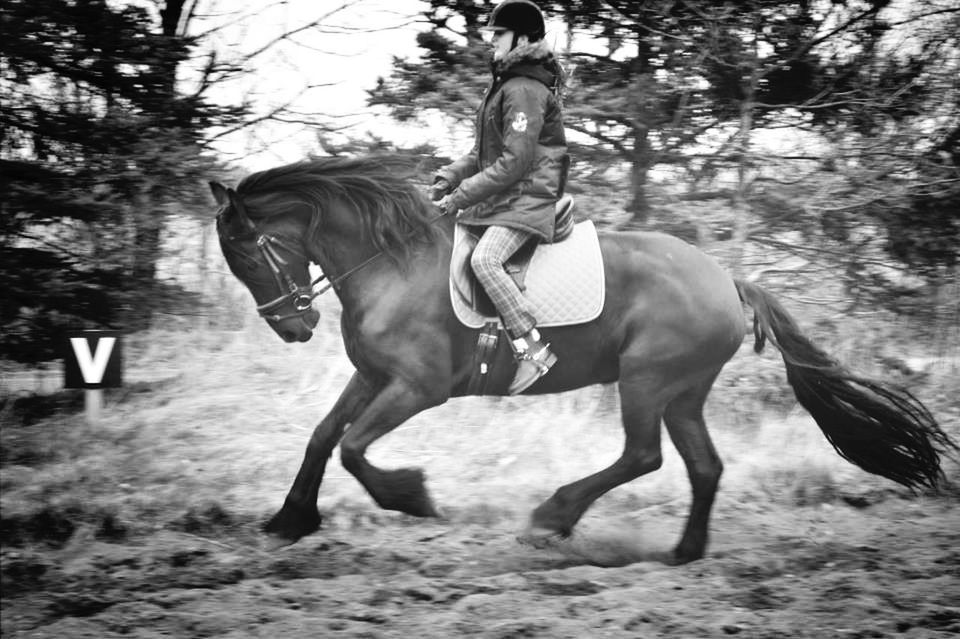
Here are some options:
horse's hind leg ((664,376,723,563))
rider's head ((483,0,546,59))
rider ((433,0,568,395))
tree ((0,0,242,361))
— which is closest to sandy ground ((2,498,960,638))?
horse's hind leg ((664,376,723,563))

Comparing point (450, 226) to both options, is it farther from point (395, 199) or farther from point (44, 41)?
point (44, 41)

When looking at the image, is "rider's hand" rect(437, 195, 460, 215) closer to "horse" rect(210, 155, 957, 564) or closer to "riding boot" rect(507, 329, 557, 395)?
"horse" rect(210, 155, 957, 564)

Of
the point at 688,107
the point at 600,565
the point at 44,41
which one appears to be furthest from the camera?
the point at 688,107

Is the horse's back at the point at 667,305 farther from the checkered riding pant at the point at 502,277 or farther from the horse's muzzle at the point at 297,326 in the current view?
the horse's muzzle at the point at 297,326

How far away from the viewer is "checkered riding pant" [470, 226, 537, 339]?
4727 mm

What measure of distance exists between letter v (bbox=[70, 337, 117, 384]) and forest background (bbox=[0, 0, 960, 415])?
864 mm

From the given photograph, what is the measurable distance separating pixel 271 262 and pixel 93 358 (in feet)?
5.35

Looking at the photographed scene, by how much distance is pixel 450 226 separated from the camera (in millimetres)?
5238

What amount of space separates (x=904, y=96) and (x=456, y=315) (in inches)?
189

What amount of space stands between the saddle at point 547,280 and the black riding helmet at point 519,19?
93 cm

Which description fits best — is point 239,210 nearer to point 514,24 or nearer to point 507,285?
point 507,285

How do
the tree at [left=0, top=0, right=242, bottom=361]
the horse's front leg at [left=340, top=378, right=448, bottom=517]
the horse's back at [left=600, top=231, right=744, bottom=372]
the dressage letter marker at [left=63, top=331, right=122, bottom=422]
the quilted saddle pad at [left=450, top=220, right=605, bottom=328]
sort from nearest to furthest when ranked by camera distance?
1. the horse's front leg at [left=340, top=378, right=448, bottom=517]
2. the quilted saddle pad at [left=450, top=220, right=605, bottom=328]
3. the horse's back at [left=600, top=231, right=744, bottom=372]
4. the dressage letter marker at [left=63, top=331, right=122, bottom=422]
5. the tree at [left=0, top=0, right=242, bottom=361]

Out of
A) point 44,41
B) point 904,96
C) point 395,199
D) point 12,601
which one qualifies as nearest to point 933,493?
point 904,96

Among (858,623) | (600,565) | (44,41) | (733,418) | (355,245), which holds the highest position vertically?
(44,41)
